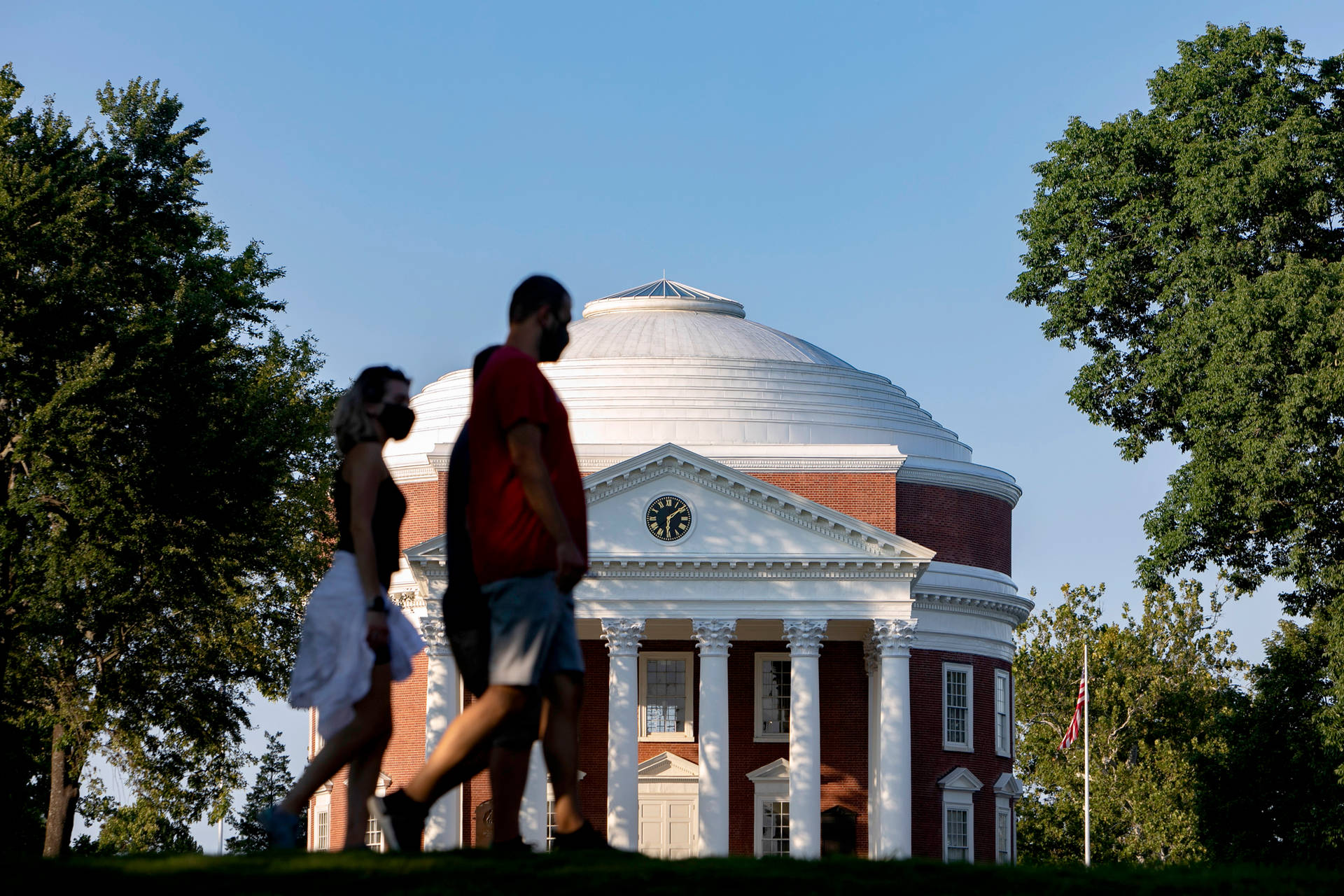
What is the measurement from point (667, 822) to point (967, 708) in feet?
33.5

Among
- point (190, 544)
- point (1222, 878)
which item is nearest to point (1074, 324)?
point (190, 544)

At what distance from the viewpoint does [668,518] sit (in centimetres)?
5053

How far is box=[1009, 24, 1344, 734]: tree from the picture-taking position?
38531 mm

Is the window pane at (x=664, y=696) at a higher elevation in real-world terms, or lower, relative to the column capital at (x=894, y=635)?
lower

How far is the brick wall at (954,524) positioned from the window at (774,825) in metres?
9.38

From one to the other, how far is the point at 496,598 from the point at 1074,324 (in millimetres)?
36996

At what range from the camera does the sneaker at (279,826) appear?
10.5 m

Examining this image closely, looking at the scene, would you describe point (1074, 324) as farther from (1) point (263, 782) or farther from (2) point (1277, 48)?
(1) point (263, 782)

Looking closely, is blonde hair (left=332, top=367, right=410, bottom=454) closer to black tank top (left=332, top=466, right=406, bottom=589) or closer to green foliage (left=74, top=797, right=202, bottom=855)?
black tank top (left=332, top=466, right=406, bottom=589)

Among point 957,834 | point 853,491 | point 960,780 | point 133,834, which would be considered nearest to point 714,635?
point 853,491

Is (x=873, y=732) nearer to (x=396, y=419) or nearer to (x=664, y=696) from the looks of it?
(x=664, y=696)

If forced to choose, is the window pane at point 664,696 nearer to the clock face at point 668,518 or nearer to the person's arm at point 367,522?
the clock face at point 668,518

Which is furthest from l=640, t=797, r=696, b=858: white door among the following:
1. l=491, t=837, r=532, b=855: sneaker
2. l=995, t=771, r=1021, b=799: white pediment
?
l=491, t=837, r=532, b=855: sneaker

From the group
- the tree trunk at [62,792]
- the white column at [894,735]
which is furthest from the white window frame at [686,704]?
the tree trunk at [62,792]
